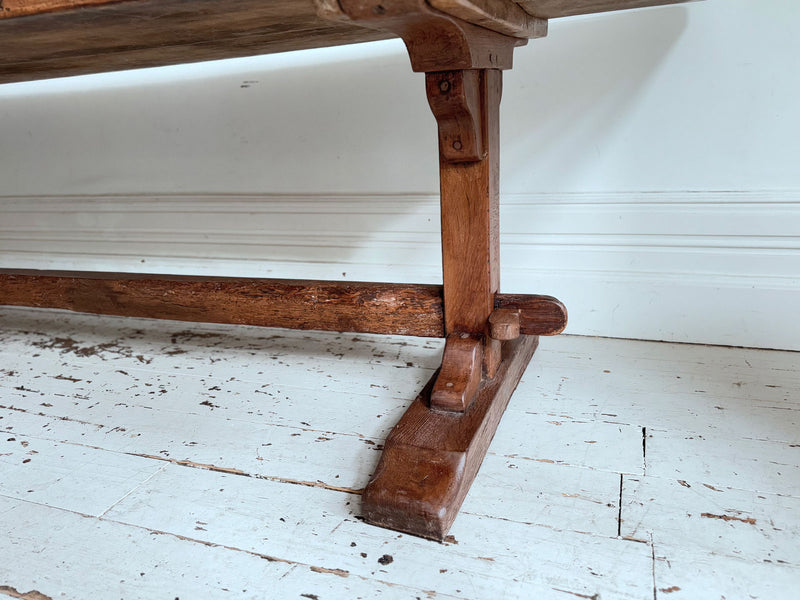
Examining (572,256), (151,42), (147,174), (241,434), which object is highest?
(151,42)

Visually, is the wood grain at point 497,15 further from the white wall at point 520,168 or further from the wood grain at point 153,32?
the white wall at point 520,168

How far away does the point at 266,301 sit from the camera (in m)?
1.47

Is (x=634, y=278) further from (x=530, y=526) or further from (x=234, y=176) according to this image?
(x=234, y=176)

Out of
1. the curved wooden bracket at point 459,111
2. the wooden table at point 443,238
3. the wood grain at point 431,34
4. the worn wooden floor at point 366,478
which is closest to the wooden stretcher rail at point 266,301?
the wooden table at point 443,238

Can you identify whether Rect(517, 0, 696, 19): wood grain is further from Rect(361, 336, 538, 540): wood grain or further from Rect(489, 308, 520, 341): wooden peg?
Rect(361, 336, 538, 540): wood grain

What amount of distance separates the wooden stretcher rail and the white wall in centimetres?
54

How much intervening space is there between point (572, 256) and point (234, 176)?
3.64ft

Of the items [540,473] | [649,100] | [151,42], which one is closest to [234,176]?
[151,42]

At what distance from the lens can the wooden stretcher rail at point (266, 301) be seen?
4.34 feet

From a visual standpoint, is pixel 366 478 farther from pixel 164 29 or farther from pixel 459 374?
pixel 164 29

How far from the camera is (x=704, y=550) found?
0.88 m

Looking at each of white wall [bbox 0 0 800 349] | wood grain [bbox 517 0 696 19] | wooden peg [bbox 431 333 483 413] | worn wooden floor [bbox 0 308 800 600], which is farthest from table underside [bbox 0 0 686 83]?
worn wooden floor [bbox 0 308 800 600]

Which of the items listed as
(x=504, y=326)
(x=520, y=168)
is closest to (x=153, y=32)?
(x=504, y=326)

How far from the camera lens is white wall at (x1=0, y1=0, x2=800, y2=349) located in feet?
5.09
